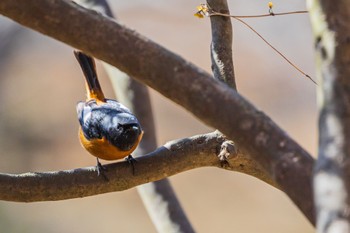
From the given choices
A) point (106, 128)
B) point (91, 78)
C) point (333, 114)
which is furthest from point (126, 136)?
point (333, 114)

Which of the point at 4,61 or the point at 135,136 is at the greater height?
the point at 4,61

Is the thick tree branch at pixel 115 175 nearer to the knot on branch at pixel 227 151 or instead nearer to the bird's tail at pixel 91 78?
the knot on branch at pixel 227 151

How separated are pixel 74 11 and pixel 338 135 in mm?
519

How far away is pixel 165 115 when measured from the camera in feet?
24.7

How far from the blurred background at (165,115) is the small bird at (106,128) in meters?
3.62

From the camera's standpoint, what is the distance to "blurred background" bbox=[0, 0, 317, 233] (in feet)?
22.6

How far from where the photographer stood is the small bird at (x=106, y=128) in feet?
8.77

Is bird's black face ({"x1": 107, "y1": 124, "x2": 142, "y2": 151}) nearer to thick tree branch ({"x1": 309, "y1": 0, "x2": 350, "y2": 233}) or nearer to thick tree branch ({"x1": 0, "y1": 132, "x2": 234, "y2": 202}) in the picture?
thick tree branch ({"x1": 0, "y1": 132, "x2": 234, "y2": 202})

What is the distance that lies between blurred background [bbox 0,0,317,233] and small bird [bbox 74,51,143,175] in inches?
143

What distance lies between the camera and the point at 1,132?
759cm

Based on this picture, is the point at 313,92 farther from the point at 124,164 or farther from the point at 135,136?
the point at 124,164

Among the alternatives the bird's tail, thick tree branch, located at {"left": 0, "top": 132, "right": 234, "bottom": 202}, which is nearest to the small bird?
the bird's tail

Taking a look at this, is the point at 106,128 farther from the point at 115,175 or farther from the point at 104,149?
the point at 115,175

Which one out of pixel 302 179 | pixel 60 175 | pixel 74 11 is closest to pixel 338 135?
pixel 302 179
